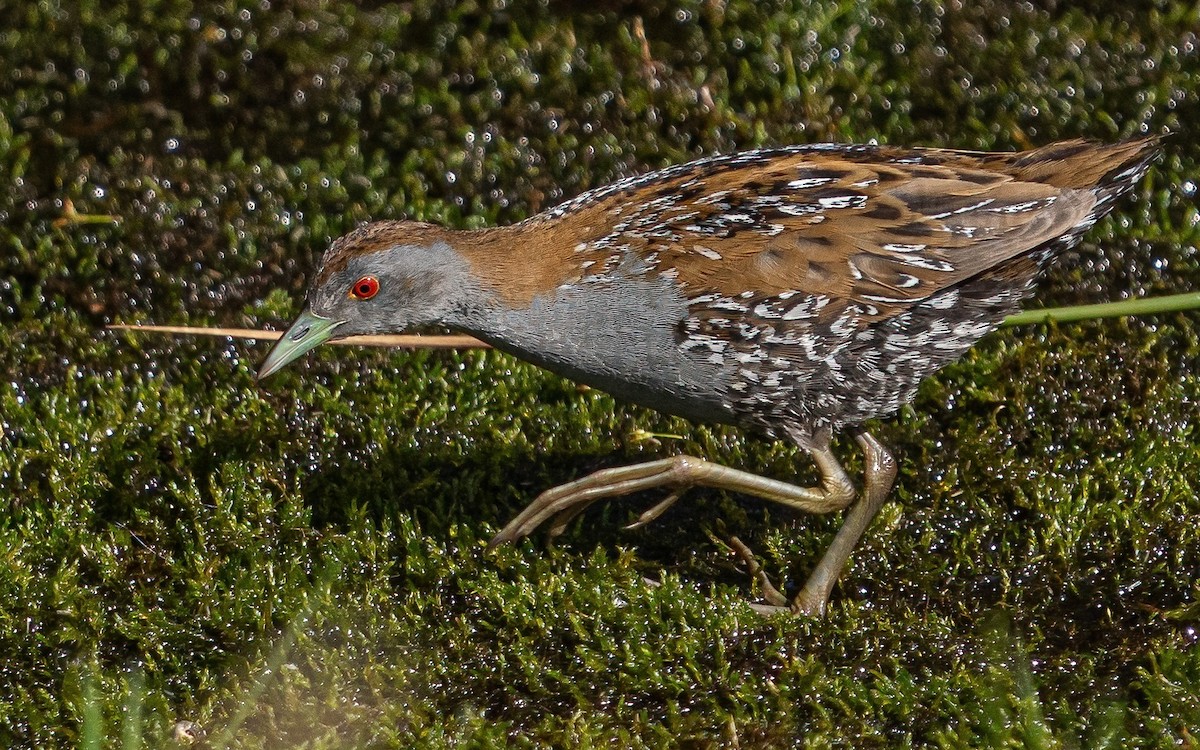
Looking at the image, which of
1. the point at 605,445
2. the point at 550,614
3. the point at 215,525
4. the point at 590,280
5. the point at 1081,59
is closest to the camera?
the point at 590,280

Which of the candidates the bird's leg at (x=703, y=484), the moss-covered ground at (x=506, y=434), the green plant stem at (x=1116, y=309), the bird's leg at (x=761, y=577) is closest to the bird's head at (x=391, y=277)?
the bird's leg at (x=703, y=484)

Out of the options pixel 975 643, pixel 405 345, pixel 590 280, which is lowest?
pixel 975 643

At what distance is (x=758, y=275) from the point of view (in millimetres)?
4637

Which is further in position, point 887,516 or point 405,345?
point 405,345

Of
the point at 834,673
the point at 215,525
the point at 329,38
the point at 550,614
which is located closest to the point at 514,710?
the point at 550,614

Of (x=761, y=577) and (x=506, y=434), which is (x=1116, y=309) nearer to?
(x=761, y=577)

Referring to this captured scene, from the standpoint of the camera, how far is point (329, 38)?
757 centimetres

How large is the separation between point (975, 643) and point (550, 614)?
150cm

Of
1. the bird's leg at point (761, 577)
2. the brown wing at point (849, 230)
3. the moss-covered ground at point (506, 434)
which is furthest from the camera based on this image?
the bird's leg at point (761, 577)

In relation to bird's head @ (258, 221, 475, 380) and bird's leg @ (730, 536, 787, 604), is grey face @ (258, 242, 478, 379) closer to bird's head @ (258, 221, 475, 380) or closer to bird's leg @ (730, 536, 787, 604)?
bird's head @ (258, 221, 475, 380)

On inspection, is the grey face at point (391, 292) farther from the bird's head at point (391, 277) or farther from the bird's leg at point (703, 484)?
the bird's leg at point (703, 484)

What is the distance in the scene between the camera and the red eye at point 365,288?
4793 millimetres

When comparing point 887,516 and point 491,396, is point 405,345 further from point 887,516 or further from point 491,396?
A: point 887,516

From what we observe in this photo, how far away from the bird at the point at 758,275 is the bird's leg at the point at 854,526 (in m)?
0.28
